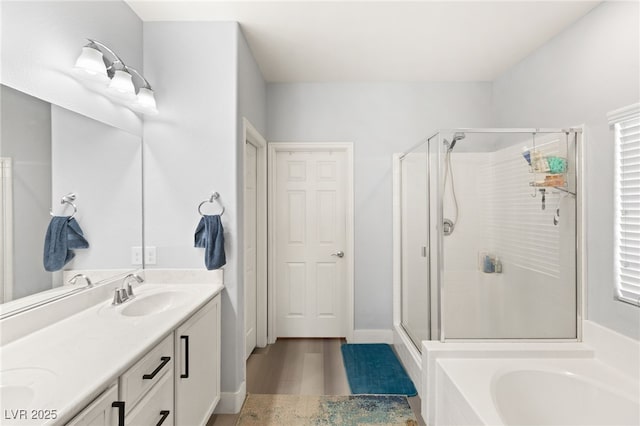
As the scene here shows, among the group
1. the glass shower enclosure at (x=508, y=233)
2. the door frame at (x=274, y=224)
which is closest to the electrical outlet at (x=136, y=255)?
the door frame at (x=274, y=224)

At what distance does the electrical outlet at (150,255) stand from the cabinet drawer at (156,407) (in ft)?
3.08

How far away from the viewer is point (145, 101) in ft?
6.74

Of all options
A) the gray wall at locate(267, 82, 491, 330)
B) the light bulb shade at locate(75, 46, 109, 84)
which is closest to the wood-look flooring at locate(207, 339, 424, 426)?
the gray wall at locate(267, 82, 491, 330)

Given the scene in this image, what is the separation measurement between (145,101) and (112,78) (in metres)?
0.22

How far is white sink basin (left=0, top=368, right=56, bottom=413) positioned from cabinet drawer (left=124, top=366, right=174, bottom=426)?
309mm

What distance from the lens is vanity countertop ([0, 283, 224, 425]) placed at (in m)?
0.88

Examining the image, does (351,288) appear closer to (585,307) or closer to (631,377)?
(585,307)

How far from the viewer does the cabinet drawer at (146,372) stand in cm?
116

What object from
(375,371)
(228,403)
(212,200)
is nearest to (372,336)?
(375,371)

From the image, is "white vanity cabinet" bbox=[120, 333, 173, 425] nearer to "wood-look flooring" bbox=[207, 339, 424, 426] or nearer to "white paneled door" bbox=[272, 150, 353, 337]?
"wood-look flooring" bbox=[207, 339, 424, 426]

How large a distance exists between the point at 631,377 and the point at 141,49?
3.60m

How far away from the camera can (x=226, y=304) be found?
2234mm

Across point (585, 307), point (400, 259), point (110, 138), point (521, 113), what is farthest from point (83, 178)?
point (521, 113)

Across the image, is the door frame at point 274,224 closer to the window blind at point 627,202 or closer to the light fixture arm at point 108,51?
the light fixture arm at point 108,51
